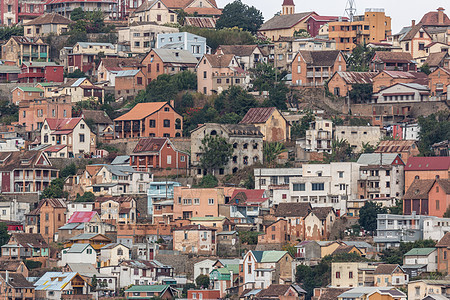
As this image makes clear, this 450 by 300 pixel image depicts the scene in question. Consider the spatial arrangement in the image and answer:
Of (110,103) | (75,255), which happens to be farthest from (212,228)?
(110,103)

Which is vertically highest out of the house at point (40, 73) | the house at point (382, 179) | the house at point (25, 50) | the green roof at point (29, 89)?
the house at point (25, 50)

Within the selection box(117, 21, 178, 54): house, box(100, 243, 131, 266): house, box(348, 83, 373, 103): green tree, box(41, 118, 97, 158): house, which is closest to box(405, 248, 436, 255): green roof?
box(100, 243, 131, 266): house

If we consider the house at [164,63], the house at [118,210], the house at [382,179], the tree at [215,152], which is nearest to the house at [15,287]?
the house at [118,210]

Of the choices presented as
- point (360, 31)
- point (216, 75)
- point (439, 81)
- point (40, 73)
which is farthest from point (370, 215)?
point (40, 73)

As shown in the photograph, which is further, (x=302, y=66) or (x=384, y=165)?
(x=302, y=66)

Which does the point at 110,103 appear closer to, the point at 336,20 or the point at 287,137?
the point at 287,137

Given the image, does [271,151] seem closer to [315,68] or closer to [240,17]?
[315,68]

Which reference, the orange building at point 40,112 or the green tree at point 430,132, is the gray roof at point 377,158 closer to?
the green tree at point 430,132
